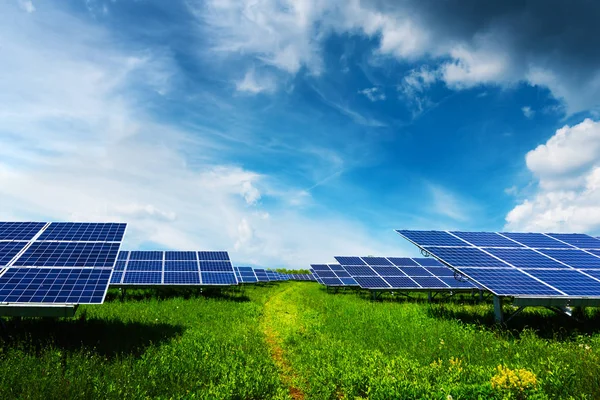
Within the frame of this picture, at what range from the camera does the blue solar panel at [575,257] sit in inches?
767

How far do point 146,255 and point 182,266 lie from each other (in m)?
4.68

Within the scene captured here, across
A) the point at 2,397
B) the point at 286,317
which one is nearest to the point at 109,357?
the point at 2,397

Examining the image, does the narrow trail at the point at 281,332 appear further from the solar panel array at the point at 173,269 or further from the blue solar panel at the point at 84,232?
the blue solar panel at the point at 84,232

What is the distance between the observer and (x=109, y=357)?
408 inches

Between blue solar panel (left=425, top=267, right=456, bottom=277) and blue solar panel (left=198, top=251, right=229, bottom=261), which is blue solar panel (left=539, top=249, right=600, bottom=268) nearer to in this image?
blue solar panel (left=425, top=267, right=456, bottom=277)

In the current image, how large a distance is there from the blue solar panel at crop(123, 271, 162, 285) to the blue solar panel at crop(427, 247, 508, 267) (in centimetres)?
1751

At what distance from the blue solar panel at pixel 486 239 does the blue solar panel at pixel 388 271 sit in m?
7.48

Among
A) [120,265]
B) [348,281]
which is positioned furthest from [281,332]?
[348,281]

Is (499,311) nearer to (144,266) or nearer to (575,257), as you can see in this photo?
(575,257)

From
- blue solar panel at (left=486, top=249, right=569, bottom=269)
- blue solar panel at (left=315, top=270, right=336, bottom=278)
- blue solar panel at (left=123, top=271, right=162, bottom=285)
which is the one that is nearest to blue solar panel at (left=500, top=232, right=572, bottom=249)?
blue solar panel at (left=486, top=249, right=569, bottom=269)

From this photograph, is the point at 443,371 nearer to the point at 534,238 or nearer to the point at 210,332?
the point at 210,332

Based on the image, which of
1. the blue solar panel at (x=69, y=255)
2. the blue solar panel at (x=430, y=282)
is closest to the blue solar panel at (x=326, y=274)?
the blue solar panel at (x=430, y=282)

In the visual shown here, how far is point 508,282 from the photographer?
16.1 meters

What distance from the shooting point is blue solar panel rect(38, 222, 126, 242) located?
632 inches
